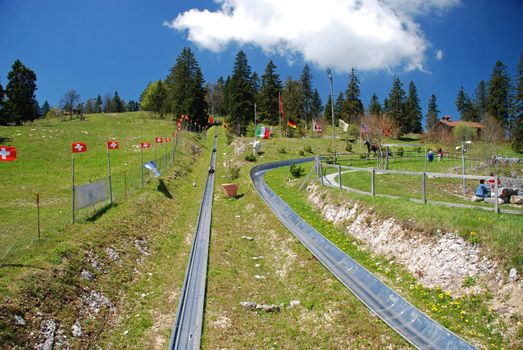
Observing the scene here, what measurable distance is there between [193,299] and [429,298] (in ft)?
22.7

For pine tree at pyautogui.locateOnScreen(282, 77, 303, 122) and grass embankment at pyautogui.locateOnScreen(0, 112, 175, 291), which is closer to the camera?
grass embankment at pyautogui.locateOnScreen(0, 112, 175, 291)

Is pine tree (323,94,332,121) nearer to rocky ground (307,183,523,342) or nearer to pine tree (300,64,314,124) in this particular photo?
pine tree (300,64,314,124)

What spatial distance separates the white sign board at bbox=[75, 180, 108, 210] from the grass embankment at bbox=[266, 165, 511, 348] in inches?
410

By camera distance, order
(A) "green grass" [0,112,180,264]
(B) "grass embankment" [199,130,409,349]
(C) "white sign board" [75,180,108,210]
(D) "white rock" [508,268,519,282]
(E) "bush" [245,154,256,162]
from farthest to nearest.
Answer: (E) "bush" [245,154,256,162]
(C) "white sign board" [75,180,108,210]
(A) "green grass" [0,112,180,264]
(B) "grass embankment" [199,130,409,349]
(D) "white rock" [508,268,519,282]

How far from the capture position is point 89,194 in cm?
1547

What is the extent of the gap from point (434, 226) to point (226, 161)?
32902mm

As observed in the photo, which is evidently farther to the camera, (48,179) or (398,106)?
(398,106)

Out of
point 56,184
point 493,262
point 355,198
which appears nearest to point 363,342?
point 493,262

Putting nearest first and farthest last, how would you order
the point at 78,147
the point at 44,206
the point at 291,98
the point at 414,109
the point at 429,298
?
the point at 429,298
the point at 78,147
the point at 44,206
the point at 291,98
the point at 414,109

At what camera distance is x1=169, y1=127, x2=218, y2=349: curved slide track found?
29.0ft

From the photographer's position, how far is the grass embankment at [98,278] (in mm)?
8085

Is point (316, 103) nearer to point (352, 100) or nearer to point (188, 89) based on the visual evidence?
point (352, 100)

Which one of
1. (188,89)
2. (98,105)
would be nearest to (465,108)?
(188,89)

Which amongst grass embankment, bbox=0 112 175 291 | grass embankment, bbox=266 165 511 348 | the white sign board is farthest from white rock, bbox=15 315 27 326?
grass embankment, bbox=266 165 511 348
